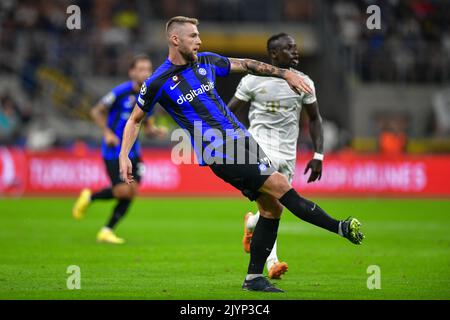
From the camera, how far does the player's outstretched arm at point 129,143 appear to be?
28.8 feet

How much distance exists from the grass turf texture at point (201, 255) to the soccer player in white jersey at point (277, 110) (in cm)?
103

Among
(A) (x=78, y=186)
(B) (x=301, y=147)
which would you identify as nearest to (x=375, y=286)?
(A) (x=78, y=186)

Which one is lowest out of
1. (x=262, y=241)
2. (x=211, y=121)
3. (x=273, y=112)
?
(x=262, y=241)

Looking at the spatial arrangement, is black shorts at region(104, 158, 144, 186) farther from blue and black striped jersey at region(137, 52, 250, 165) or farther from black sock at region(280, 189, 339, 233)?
black sock at region(280, 189, 339, 233)

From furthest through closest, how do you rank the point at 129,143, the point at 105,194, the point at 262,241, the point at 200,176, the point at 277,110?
1. the point at 200,176
2. the point at 105,194
3. the point at 277,110
4. the point at 262,241
5. the point at 129,143

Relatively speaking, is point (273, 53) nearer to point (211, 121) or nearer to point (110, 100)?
point (211, 121)

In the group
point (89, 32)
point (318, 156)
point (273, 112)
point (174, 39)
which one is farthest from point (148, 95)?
point (89, 32)

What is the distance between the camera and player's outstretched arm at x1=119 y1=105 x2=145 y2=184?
877 centimetres

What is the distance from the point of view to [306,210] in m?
8.55

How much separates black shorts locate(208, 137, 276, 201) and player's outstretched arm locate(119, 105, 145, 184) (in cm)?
80

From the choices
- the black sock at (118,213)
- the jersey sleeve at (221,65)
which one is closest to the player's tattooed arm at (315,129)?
the jersey sleeve at (221,65)

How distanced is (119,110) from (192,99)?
5.67m
